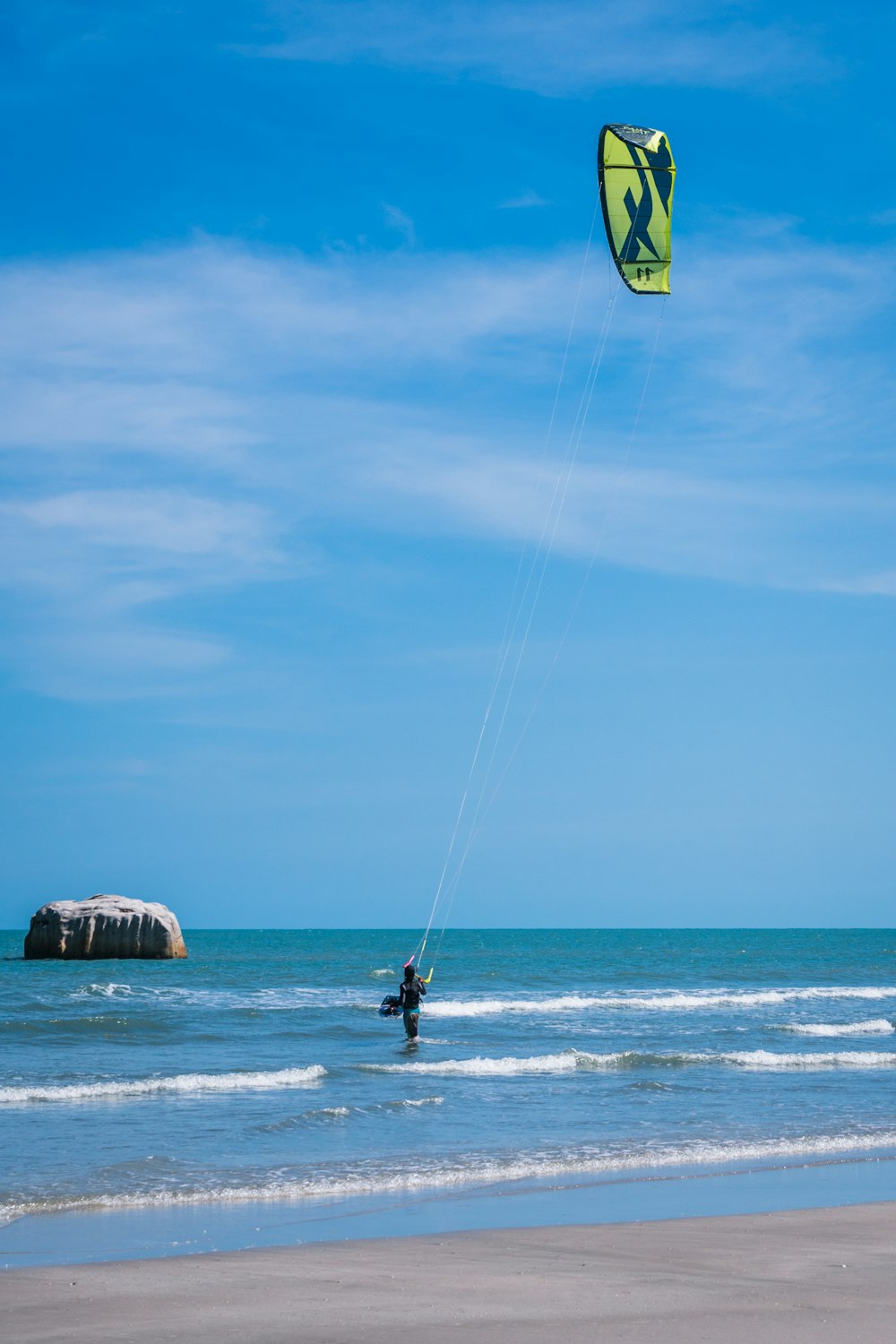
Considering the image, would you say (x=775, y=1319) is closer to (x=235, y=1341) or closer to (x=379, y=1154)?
(x=235, y=1341)

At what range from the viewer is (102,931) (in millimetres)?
54250

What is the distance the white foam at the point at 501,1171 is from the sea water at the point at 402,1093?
0.03m

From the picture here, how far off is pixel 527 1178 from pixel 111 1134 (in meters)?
4.47

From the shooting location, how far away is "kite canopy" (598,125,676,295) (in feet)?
47.6

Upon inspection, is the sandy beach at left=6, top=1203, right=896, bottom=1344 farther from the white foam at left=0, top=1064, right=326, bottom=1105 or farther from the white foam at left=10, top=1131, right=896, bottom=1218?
the white foam at left=0, top=1064, right=326, bottom=1105

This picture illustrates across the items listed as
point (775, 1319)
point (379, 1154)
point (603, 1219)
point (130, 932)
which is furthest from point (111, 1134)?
point (130, 932)

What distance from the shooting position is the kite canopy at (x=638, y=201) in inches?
571

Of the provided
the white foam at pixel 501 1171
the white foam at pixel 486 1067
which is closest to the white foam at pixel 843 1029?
the white foam at pixel 486 1067

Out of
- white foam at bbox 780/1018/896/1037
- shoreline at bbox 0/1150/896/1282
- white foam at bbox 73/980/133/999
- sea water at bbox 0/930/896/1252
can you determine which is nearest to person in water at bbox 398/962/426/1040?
sea water at bbox 0/930/896/1252

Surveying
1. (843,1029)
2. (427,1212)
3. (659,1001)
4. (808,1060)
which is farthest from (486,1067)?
(659,1001)

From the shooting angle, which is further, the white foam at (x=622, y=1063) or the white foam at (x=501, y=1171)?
the white foam at (x=622, y=1063)

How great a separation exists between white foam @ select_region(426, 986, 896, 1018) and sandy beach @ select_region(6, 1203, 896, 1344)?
69.3 feet

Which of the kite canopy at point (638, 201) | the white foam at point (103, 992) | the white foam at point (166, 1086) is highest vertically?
the kite canopy at point (638, 201)

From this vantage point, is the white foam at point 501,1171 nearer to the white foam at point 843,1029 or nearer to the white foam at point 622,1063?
the white foam at point 622,1063
